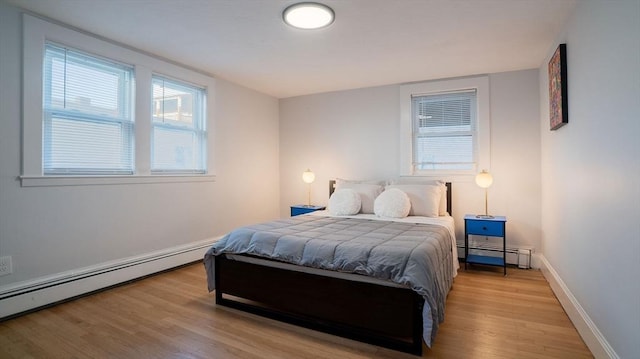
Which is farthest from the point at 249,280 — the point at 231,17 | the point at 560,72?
the point at 560,72

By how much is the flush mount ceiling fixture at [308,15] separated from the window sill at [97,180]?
2171 millimetres

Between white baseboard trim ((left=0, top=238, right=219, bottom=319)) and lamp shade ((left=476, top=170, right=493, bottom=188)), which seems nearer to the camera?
white baseboard trim ((left=0, top=238, right=219, bottom=319))

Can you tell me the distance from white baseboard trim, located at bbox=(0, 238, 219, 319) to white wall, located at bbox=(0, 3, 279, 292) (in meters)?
0.05

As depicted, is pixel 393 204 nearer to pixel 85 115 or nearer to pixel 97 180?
pixel 97 180

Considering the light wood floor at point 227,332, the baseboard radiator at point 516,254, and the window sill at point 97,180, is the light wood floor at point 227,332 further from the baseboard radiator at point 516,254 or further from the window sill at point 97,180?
the window sill at point 97,180

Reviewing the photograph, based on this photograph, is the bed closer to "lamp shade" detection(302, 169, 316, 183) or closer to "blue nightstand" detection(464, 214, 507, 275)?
"blue nightstand" detection(464, 214, 507, 275)

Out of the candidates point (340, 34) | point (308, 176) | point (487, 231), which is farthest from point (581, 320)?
point (308, 176)

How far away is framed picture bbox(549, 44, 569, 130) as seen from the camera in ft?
8.48

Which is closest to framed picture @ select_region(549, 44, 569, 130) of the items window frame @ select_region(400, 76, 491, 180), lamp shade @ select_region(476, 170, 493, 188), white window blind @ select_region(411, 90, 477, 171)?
lamp shade @ select_region(476, 170, 493, 188)

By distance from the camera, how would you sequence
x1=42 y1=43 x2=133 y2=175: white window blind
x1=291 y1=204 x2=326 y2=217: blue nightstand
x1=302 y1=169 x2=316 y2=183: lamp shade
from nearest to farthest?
x1=42 y1=43 x2=133 y2=175: white window blind, x1=291 y1=204 x2=326 y2=217: blue nightstand, x1=302 y1=169 x2=316 y2=183: lamp shade

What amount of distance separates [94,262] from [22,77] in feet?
5.42

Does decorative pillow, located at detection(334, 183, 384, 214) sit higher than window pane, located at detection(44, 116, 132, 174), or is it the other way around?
window pane, located at detection(44, 116, 132, 174)

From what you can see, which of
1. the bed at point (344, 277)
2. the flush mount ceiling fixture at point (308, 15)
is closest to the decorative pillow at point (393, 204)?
the bed at point (344, 277)

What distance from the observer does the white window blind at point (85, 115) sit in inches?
107
